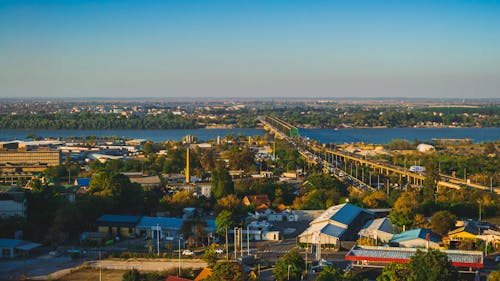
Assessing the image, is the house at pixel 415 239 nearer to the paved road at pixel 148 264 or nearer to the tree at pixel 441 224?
the tree at pixel 441 224

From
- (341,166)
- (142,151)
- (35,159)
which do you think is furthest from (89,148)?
(341,166)

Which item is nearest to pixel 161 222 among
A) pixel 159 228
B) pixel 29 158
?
pixel 159 228

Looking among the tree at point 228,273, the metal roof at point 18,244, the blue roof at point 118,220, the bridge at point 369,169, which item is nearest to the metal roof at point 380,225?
the blue roof at point 118,220

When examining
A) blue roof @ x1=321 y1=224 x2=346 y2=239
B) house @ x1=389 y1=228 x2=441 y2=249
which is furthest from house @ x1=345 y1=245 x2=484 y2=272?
blue roof @ x1=321 y1=224 x2=346 y2=239

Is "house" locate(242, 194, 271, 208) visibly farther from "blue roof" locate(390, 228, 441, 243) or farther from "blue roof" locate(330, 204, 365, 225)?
"blue roof" locate(390, 228, 441, 243)

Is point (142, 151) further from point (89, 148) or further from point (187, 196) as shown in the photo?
point (187, 196)

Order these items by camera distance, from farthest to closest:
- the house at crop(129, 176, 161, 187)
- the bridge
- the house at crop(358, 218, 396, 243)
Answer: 1. the bridge
2. the house at crop(129, 176, 161, 187)
3. the house at crop(358, 218, 396, 243)
